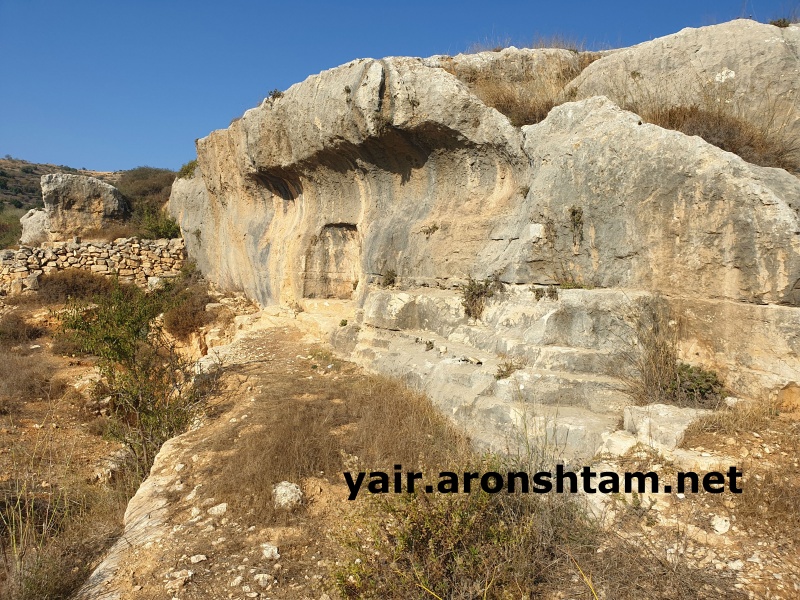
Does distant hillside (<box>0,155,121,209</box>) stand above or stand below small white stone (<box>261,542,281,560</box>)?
above

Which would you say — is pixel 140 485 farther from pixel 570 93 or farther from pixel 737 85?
pixel 737 85

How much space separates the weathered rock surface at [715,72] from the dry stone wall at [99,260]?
11.9 metres

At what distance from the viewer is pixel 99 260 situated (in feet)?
47.8

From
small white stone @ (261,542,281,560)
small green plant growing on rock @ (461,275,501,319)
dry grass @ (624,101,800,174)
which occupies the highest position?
dry grass @ (624,101,800,174)

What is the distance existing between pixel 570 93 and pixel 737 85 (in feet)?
6.19

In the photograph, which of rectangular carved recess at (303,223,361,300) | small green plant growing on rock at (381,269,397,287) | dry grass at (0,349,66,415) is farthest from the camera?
rectangular carved recess at (303,223,361,300)

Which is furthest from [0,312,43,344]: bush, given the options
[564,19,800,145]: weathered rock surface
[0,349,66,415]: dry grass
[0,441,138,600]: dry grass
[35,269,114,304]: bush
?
[564,19,800,145]: weathered rock surface

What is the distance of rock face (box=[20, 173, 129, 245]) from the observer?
49.9ft

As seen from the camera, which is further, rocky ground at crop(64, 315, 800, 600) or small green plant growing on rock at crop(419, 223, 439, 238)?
small green plant growing on rock at crop(419, 223, 439, 238)

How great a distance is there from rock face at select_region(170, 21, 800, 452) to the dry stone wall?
6087 mm

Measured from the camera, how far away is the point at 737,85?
5.88 meters

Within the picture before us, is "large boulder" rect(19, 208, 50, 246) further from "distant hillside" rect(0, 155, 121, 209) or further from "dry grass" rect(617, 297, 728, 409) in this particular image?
"dry grass" rect(617, 297, 728, 409)

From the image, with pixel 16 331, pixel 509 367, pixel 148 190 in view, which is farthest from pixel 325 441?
pixel 148 190

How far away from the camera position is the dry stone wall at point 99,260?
44.9ft
